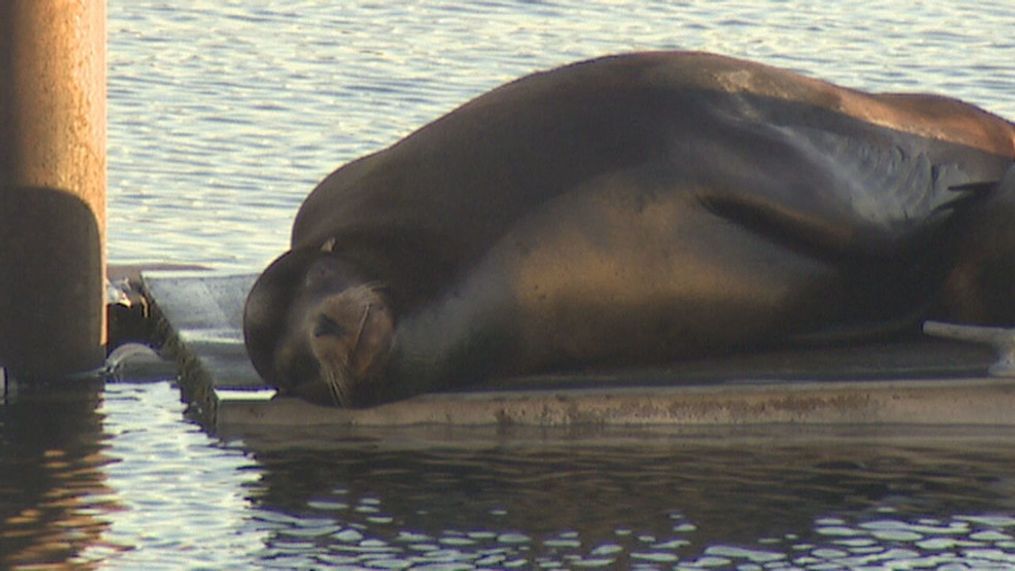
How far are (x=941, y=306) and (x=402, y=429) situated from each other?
1509 millimetres

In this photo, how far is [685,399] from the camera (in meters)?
6.62

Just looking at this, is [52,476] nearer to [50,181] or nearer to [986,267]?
[50,181]

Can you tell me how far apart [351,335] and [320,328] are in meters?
0.07

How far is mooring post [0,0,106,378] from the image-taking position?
6.94 metres

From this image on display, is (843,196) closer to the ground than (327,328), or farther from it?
farther from it

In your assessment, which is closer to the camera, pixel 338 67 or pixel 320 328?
pixel 320 328

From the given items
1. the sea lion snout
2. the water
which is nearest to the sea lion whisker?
the sea lion snout

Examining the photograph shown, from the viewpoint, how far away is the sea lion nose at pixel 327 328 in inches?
245

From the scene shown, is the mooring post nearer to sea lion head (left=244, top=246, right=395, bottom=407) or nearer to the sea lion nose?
sea lion head (left=244, top=246, right=395, bottom=407)

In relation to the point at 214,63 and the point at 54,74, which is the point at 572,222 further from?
the point at 214,63

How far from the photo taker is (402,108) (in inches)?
464

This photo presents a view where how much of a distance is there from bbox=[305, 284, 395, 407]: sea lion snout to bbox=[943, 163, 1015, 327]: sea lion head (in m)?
1.64

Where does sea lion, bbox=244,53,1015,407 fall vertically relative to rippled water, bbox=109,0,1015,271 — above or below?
below

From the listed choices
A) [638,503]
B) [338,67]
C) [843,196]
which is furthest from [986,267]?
[338,67]
